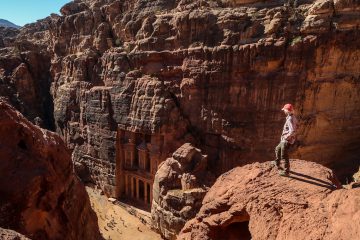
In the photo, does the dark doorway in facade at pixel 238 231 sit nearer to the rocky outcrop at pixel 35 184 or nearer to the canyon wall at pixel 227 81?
the rocky outcrop at pixel 35 184

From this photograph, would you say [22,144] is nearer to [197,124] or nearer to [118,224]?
[118,224]

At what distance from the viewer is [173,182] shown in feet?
68.3

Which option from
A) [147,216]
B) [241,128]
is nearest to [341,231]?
[241,128]

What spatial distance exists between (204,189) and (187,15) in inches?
540

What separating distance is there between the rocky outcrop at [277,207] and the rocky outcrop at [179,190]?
9.53 m

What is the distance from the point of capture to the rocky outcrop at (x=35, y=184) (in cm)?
895

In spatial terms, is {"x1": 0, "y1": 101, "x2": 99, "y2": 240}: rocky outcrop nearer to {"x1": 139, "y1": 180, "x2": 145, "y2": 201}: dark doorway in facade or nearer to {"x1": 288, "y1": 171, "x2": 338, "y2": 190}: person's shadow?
{"x1": 288, "y1": 171, "x2": 338, "y2": 190}: person's shadow

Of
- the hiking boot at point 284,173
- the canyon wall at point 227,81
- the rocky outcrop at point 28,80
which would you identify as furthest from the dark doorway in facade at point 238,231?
the rocky outcrop at point 28,80

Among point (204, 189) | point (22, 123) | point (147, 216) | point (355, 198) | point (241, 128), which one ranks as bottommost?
point (147, 216)

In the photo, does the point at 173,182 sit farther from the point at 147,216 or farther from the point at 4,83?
the point at 4,83

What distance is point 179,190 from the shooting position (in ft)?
66.3

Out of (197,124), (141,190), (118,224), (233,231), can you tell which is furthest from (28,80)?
(233,231)

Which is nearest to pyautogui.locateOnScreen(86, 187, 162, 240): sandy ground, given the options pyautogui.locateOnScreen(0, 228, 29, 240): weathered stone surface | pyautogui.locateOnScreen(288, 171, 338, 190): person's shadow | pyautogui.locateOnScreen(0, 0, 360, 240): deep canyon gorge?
pyautogui.locateOnScreen(0, 0, 360, 240): deep canyon gorge

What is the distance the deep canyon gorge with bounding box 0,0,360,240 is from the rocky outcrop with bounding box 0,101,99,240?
4 centimetres
